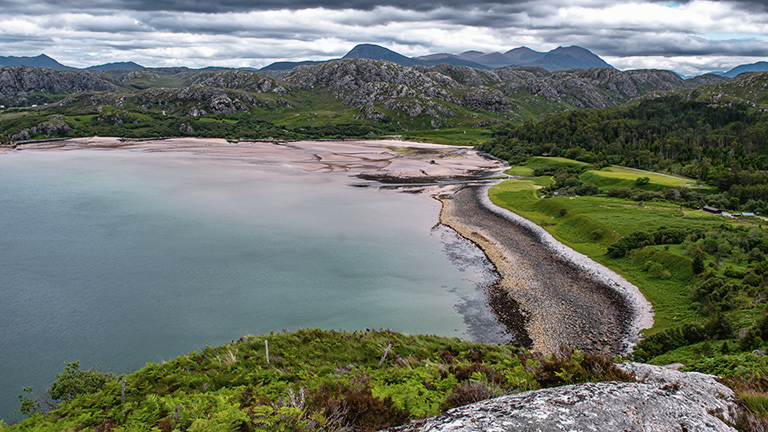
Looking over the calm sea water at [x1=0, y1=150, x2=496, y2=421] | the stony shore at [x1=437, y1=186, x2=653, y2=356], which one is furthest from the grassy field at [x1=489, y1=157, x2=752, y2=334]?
the calm sea water at [x1=0, y1=150, x2=496, y2=421]

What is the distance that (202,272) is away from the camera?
3581cm

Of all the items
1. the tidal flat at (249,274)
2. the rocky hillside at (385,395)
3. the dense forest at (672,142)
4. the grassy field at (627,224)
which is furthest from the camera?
the dense forest at (672,142)

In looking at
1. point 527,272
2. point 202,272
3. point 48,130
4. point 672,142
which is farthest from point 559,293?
point 48,130

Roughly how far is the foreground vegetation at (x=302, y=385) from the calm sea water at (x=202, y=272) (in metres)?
9.03

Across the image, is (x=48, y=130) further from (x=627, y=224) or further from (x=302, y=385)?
(x=302, y=385)

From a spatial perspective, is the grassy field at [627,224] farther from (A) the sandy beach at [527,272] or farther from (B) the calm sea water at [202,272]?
(B) the calm sea water at [202,272]

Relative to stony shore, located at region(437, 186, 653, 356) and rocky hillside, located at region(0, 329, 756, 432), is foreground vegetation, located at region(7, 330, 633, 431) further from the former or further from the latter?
stony shore, located at region(437, 186, 653, 356)

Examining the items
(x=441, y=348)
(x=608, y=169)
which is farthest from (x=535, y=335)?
(x=608, y=169)

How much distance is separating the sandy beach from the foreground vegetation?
11.9m

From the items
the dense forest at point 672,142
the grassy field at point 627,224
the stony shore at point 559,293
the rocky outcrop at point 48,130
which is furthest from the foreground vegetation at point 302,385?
the rocky outcrop at point 48,130

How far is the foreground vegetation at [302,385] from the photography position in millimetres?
10141

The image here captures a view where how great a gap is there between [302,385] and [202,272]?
2607cm

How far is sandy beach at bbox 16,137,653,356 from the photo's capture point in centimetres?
2758

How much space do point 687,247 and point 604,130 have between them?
347 ft
